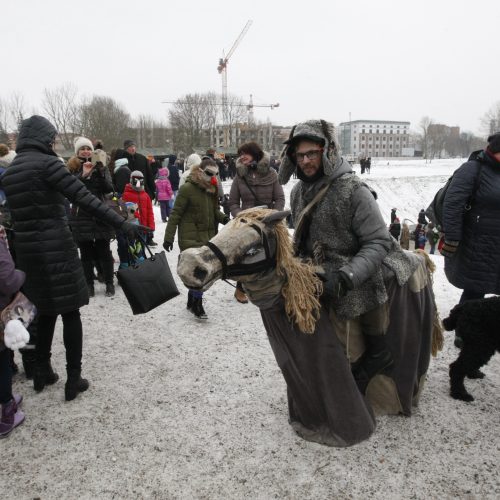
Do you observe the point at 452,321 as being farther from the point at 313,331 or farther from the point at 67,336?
the point at 67,336

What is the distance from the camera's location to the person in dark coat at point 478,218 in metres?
3.29

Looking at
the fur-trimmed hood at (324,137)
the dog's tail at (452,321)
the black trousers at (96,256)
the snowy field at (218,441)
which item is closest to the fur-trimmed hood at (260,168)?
the black trousers at (96,256)

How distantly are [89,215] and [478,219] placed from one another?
4590 mm

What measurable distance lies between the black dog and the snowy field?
0.75ft

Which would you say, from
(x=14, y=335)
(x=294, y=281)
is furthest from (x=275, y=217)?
(x=14, y=335)

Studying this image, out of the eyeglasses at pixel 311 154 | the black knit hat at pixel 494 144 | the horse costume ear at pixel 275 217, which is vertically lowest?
the horse costume ear at pixel 275 217

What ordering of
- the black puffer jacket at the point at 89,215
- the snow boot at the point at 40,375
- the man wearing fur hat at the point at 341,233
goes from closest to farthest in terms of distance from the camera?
1. the man wearing fur hat at the point at 341,233
2. the snow boot at the point at 40,375
3. the black puffer jacket at the point at 89,215

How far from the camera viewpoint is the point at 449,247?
3.48m

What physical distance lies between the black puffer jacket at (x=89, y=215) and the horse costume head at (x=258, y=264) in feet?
12.3

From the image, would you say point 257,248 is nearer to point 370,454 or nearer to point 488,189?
point 370,454

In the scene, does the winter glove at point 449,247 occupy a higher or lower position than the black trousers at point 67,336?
higher

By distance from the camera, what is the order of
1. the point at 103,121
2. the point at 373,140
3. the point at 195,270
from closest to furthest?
1. the point at 195,270
2. the point at 103,121
3. the point at 373,140

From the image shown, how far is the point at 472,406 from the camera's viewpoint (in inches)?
112

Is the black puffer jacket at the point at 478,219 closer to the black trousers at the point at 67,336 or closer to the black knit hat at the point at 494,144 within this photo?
the black knit hat at the point at 494,144
